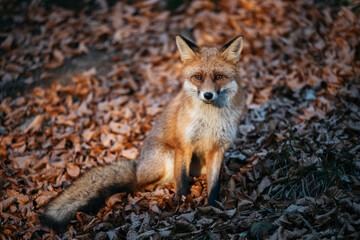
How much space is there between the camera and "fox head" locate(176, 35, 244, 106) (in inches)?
135

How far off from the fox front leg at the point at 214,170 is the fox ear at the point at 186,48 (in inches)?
51.9

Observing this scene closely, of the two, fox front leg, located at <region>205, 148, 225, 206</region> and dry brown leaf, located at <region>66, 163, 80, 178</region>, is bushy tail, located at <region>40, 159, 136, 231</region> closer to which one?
dry brown leaf, located at <region>66, 163, 80, 178</region>

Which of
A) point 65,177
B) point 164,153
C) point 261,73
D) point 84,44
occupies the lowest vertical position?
point 65,177

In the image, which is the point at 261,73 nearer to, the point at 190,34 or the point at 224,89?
the point at 190,34

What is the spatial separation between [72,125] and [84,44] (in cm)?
273

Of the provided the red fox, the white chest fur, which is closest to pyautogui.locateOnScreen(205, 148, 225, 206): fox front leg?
the red fox

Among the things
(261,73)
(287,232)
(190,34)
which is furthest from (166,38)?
(287,232)

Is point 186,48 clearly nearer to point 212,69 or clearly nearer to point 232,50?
point 212,69

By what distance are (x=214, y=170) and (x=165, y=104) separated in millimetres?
2733

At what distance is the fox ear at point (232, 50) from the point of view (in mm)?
3449

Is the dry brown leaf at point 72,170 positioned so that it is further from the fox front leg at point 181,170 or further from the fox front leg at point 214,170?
the fox front leg at point 214,170

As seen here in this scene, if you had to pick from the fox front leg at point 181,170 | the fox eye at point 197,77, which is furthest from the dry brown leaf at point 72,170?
the fox eye at point 197,77

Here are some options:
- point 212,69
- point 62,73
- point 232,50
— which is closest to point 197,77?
point 212,69

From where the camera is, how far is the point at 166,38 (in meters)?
7.66
